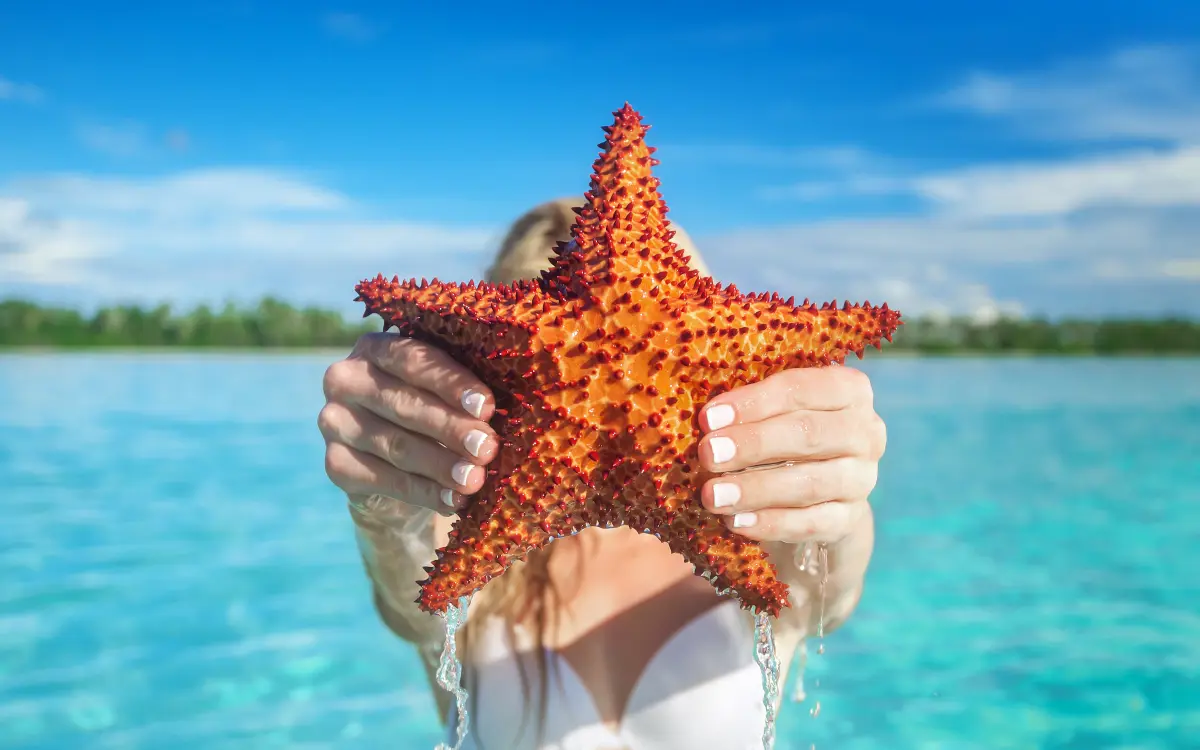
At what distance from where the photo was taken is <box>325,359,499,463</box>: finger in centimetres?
172

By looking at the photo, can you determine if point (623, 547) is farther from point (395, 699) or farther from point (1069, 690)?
point (1069, 690)

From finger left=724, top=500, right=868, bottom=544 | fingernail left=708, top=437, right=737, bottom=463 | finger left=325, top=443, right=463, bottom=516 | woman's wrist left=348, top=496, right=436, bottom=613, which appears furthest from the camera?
woman's wrist left=348, top=496, right=436, bottom=613

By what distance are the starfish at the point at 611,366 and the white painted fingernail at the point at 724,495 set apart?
0.04 metres

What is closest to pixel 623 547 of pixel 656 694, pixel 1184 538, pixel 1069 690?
pixel 656 694

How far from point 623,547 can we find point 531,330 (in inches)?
73.1

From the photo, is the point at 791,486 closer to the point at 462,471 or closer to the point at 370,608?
the point at 462,471

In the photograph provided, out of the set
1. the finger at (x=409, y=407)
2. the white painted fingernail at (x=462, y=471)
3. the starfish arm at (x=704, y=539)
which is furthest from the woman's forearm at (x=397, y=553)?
the starfish arm at (x=704, y=539)

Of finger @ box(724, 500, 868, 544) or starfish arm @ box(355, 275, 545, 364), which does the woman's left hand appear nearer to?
finger @ box(724, 500, 868, 544)

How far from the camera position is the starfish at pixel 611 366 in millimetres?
1643

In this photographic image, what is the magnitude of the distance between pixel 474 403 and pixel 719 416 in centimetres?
47

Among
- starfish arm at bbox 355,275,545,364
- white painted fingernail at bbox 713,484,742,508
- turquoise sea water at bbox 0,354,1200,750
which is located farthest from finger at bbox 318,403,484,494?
turquoise sea water at bbox 0,354,1200,750

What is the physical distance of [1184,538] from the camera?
9961 millimetres

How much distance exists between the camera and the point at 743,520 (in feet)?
5.61

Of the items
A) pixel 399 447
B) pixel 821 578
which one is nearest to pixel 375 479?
pixel 399 447
